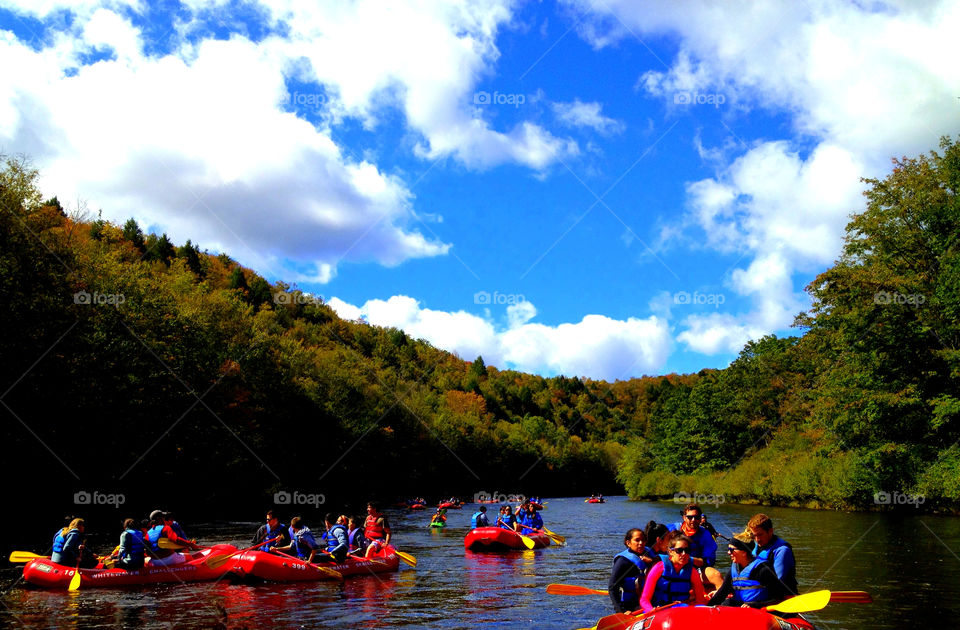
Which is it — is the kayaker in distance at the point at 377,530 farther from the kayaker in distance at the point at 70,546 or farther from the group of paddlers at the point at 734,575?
the group of paddlers at the point at 734,575

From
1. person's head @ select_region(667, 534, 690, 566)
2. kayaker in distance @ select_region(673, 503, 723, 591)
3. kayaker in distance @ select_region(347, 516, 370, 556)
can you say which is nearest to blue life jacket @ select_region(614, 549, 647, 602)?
person's head @ select_region(667, 534, 690, 566)

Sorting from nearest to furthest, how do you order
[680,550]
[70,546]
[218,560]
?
[680,550], [70,546], [218,560]

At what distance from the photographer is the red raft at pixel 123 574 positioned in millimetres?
16938

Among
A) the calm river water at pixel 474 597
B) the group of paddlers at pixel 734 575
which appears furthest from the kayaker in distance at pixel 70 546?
the group of paddlers at pixel 734 575

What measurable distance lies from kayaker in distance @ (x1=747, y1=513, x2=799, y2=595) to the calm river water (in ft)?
16.3

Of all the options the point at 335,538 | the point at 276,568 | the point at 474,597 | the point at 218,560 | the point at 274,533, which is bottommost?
the point at 474,597

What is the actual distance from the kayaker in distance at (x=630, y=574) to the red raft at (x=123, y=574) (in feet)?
38.1

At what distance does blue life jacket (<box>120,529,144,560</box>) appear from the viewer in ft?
58.4

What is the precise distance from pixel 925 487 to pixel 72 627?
129 ft

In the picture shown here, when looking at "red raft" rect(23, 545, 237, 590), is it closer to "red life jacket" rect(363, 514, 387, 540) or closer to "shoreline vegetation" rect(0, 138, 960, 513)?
"red life jacket" rect(363, 514, 387, 540)

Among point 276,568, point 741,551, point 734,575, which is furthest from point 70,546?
point 741,551

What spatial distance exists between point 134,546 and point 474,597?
27.3 feet

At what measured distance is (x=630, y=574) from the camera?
1088 cm

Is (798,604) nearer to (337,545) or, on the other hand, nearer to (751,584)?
(751,584)
